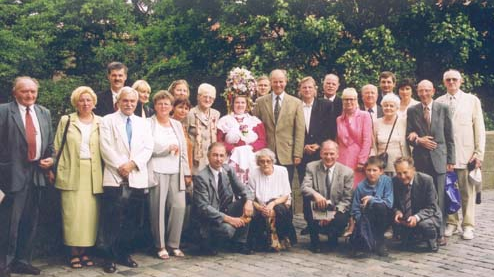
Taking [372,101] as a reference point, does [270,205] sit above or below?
below

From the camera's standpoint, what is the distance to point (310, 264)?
6816 millimetres

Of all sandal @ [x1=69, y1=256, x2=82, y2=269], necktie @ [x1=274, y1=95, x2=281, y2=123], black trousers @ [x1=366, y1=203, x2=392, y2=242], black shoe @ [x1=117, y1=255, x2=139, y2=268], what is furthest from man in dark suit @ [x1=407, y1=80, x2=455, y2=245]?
sandal @ [x1=69, y1=256, x2=82, y2=269]

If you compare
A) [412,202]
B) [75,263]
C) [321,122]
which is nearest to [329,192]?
[412,202]

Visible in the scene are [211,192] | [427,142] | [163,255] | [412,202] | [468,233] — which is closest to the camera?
[163,255]

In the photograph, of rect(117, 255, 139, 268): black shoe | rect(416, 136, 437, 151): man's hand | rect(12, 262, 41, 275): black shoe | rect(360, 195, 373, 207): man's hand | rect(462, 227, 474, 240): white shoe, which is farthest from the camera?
rect(462, 227, 474, 240): white shoe

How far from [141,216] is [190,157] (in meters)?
0.97

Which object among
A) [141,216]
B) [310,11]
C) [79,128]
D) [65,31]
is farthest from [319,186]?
[65,31]

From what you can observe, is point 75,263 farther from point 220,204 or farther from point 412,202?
point 412,202

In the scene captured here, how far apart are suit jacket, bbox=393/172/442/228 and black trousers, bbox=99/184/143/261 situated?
115 inches

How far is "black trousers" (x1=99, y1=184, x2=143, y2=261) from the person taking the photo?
659 cm

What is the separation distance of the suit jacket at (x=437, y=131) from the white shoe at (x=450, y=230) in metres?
0.89

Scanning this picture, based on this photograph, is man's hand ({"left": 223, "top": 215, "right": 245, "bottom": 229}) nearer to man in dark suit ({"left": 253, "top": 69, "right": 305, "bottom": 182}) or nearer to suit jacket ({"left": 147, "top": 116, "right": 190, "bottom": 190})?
suit jacket ({"left": 147, "top": 116, "right": 190, "bottom": 190})

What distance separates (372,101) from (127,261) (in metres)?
3.56

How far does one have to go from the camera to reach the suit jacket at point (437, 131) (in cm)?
779
